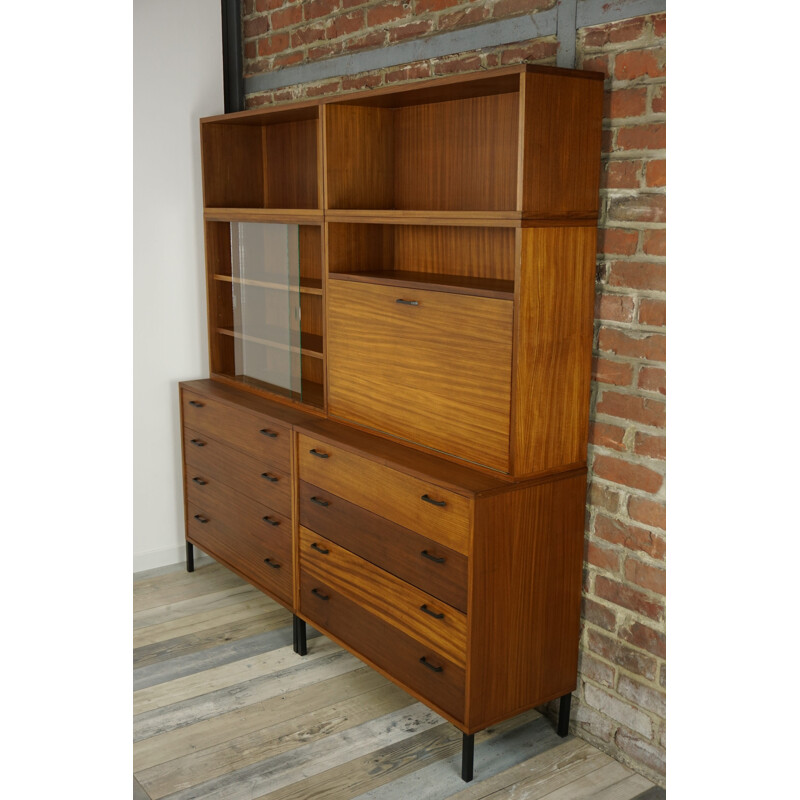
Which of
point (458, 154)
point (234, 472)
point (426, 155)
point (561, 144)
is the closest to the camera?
point (561, 144)

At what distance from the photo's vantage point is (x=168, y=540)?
3977 mm

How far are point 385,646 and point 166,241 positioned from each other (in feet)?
7.09

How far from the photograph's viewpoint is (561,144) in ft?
7.14

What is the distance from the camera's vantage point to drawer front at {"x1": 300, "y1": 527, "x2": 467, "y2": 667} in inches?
93.2

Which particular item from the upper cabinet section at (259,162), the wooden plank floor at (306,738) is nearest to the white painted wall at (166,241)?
the upper cabinet section at (259,162)

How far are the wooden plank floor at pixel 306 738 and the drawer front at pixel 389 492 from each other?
27.7 inches

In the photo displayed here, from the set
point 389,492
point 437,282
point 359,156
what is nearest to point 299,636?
point 389,492

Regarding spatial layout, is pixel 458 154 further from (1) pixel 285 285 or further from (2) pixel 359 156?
(1) pixel 285 285

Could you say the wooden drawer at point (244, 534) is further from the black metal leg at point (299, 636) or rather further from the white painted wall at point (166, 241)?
the white painted wall at point (166, 241)

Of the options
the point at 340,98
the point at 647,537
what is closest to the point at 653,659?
the point at 647,537

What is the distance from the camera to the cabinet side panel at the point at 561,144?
83.6 inches

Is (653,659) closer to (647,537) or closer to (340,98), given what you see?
(647,537)

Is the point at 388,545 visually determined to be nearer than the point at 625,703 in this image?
No
